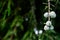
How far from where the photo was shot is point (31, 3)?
1.14m

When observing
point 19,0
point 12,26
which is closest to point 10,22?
point 12,26

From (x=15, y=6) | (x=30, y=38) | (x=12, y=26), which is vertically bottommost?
(x=30, y=38)

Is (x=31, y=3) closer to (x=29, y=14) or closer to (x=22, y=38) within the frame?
(x=29, y=14)

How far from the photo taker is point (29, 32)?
117 centimetres

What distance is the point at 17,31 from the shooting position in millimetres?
1238

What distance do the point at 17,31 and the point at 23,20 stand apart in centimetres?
8

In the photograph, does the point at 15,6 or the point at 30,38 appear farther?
the point at 15,6

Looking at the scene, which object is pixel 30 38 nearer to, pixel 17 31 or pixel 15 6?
pixel 17 31

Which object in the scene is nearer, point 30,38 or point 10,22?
point 30,38

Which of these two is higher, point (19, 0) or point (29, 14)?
point (19, 0)

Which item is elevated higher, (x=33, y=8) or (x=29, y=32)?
(x=33, y=8)

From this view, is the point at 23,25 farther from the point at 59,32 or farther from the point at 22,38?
the point at 59,32

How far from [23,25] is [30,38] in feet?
0.49

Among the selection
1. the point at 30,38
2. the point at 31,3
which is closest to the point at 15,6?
the point at 31,3
